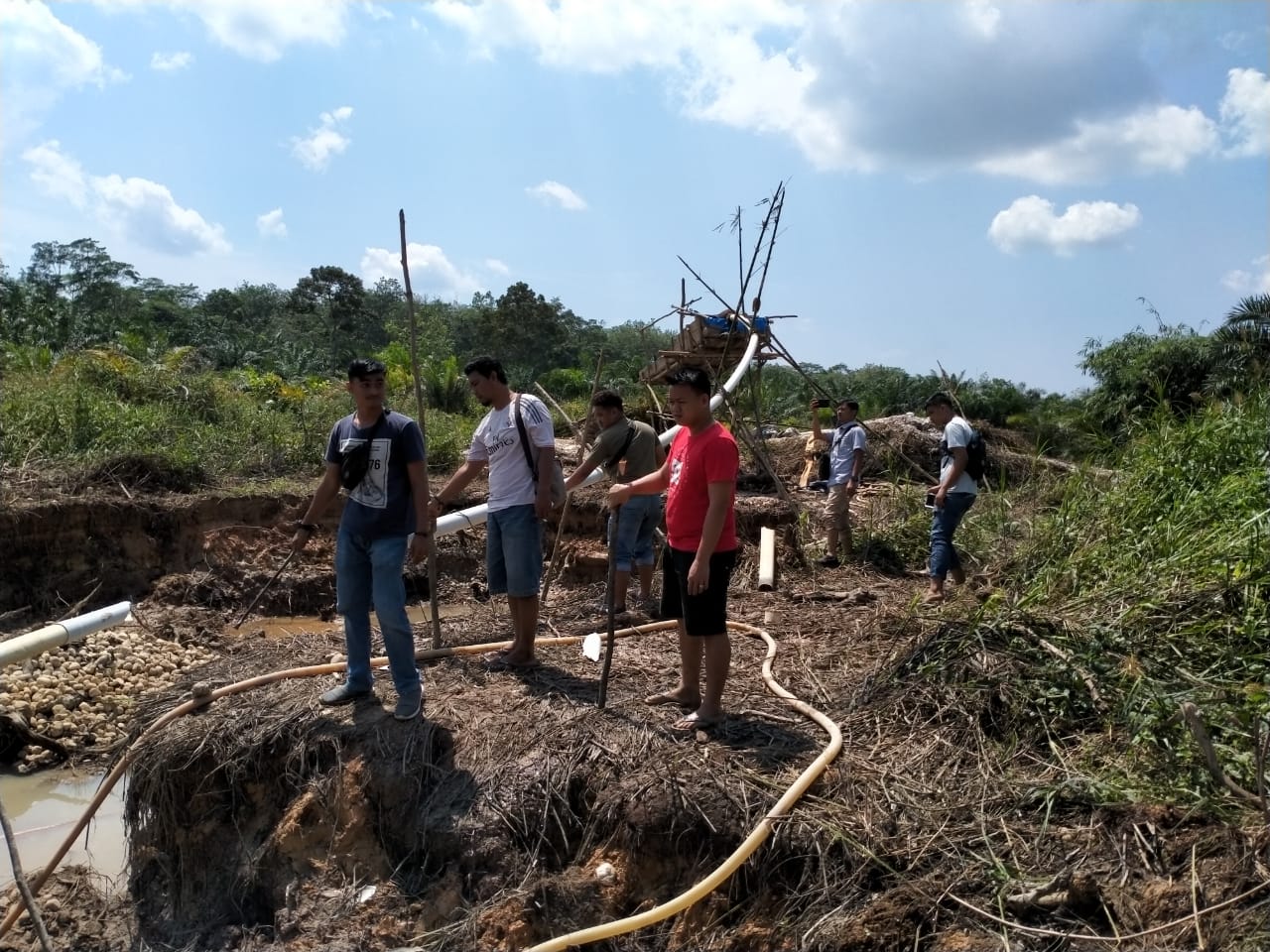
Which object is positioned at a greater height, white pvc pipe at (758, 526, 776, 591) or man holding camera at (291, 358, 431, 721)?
man holding camera at (291, 358, 431, 721)

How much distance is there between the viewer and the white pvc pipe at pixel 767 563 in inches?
290

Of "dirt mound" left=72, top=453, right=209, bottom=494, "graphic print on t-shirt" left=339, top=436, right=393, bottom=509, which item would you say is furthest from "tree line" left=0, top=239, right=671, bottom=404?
"graphic print on t-shirt" left=339, top=436, right=393, bottom=509

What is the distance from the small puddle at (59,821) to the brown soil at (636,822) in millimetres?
525

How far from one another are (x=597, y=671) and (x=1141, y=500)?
3376 mm

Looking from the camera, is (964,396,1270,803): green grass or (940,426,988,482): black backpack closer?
(964,396,1270,803): green grass

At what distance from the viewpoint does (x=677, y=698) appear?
4410 millimetres

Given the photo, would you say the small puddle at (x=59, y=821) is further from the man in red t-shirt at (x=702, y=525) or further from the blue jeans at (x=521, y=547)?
the man in red t-shirt at (x=702, y=525)

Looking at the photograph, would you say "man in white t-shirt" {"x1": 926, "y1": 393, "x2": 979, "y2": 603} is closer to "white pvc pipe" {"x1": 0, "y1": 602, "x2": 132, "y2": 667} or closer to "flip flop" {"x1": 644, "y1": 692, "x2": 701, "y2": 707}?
"flip flop" {"x1": 644, "y1": 692, "x2": 701, "y2": 707}

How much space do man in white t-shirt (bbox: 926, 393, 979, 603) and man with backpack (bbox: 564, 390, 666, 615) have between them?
74.3 inches

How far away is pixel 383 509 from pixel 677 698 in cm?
161

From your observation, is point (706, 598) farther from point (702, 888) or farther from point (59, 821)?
point (59, 821)

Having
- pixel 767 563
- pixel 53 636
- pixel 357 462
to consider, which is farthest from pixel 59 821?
pixel 767 563

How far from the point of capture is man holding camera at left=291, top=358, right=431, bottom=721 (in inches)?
170

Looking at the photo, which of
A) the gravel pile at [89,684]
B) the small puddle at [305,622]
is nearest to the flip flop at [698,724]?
the gravel pile at [89,684]
